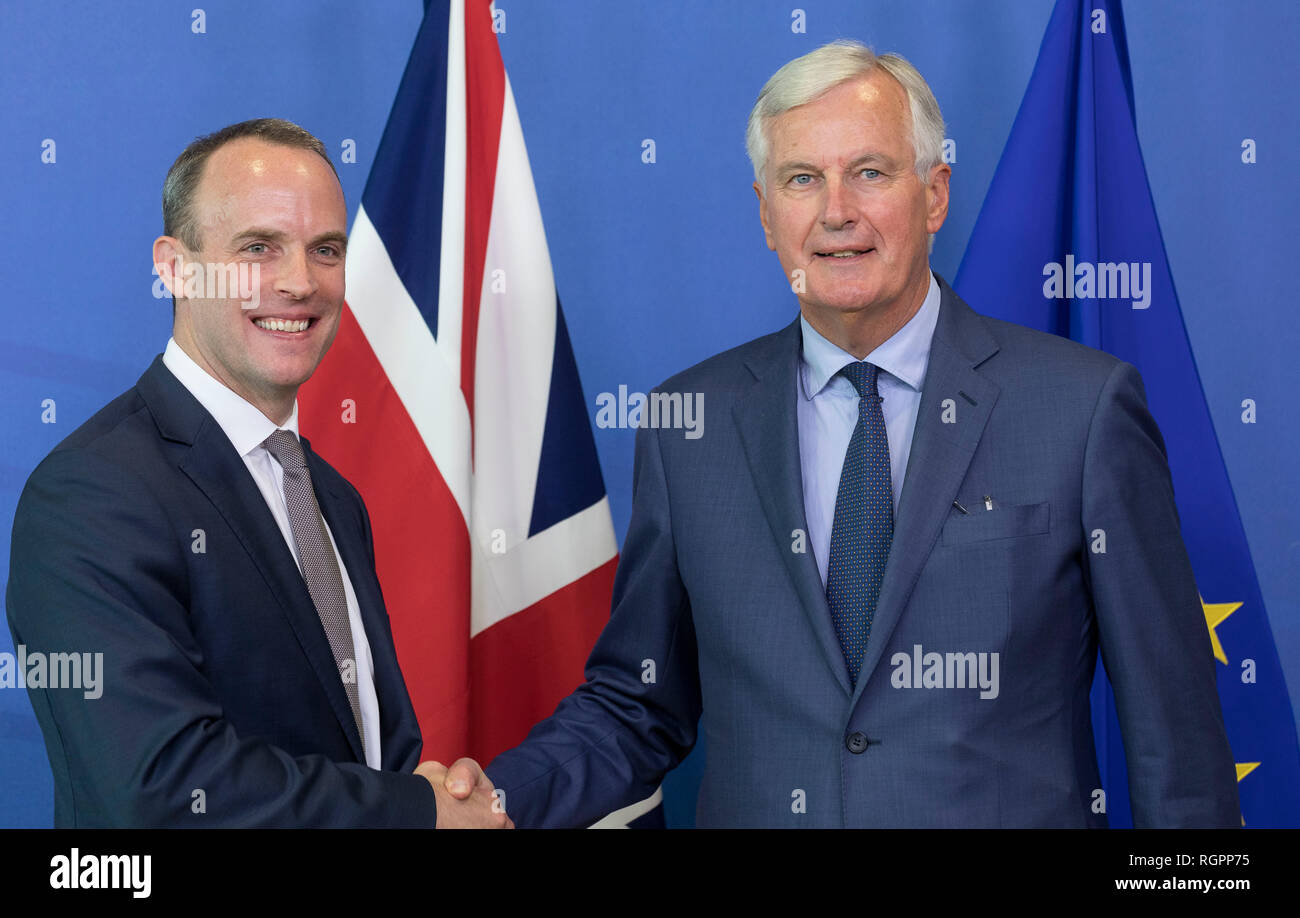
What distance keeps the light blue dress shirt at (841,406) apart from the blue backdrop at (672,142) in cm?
109

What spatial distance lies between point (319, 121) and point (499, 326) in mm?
873

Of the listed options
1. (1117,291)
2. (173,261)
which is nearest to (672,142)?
(1117,291)

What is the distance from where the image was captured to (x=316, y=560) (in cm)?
205

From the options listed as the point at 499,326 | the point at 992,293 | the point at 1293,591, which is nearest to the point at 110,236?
the point at 499,326

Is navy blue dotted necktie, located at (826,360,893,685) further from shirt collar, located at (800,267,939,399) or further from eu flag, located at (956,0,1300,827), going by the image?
eu flag, located at (956,0,1300,827)

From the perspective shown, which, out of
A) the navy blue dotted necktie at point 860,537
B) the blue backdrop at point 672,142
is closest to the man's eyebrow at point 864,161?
the navy blue dotted necktie at point 860,537

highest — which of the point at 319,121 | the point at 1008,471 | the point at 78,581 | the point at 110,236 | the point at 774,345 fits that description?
the point at 319,121

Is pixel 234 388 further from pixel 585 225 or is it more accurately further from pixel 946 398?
pixel 585 225

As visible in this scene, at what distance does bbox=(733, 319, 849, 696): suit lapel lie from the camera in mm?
2062

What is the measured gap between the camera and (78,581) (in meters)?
1.75

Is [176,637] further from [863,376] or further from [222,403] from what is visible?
[863,376]

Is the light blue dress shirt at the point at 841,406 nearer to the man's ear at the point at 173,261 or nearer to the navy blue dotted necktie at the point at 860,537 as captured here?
Answer: the navy blue dotted necktie at the point at 860,537

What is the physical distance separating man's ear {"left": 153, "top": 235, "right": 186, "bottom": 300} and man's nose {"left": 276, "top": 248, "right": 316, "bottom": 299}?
5.9 inches

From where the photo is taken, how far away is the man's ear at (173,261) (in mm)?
2035
